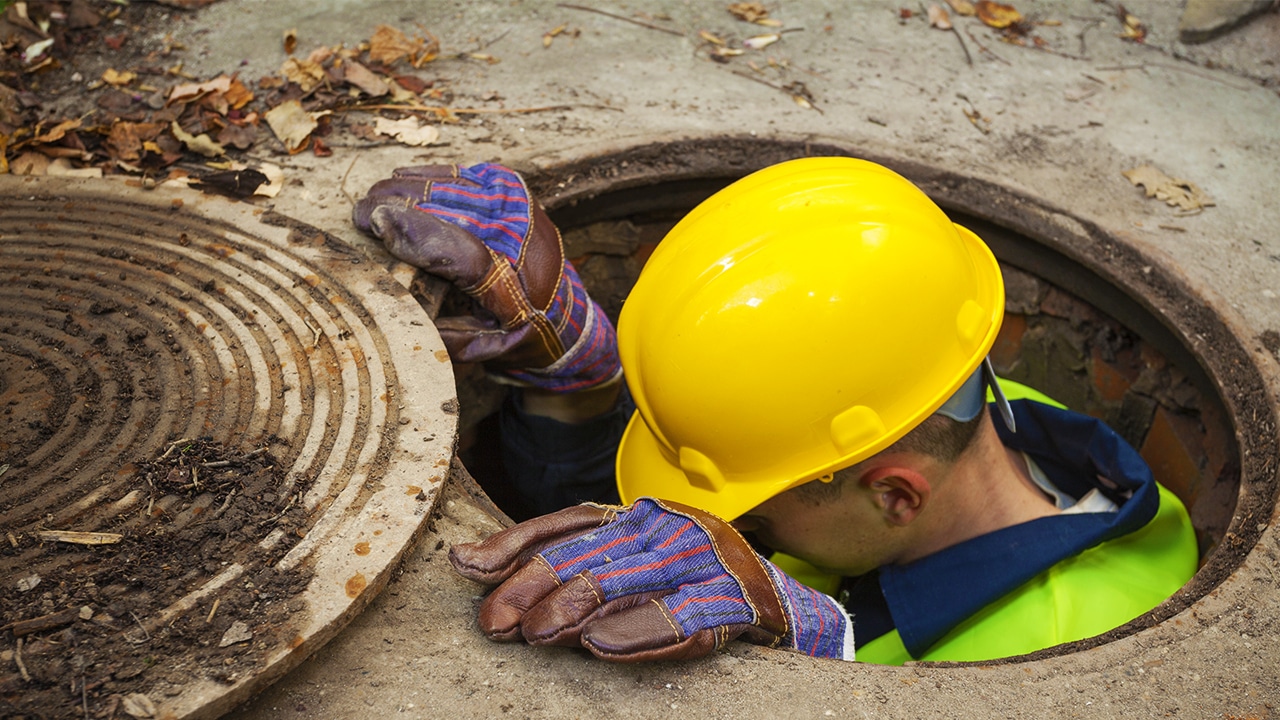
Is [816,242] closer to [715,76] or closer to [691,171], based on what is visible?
[691,171]

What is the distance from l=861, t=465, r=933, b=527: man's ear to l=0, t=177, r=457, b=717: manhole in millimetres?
887

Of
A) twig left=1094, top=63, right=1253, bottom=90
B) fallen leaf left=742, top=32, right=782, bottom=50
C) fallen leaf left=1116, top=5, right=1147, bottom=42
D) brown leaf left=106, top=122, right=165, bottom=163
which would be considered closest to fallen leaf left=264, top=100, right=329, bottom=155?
brown leaf left=106, top=122, right=165, bottom=163

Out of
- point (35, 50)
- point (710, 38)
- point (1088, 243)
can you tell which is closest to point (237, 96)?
point (35, 50)

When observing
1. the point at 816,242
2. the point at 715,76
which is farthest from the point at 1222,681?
the point at 715,76

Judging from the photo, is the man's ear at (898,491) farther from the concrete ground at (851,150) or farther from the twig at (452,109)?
the twig at (452,109)

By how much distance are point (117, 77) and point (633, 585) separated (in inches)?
99.8

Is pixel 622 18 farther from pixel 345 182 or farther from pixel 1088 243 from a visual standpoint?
pixel 1088 243

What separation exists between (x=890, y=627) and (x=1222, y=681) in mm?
791

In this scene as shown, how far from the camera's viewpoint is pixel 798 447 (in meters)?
1.92

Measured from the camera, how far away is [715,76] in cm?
346

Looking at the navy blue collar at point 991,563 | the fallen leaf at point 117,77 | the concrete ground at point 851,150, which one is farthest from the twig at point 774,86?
the fallen leaf at point 117,77

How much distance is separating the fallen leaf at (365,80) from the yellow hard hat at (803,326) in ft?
5.00

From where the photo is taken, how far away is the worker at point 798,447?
5.66 ft

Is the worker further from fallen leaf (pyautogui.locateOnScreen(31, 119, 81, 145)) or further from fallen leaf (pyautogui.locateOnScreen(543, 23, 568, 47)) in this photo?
fallen leaf (pyautogui.locateOnScreen(543, 23, 568, 47))
